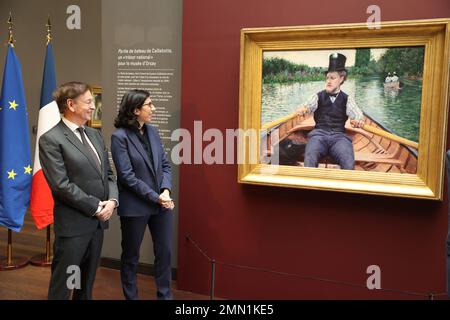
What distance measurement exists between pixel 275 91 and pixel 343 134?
63 cm

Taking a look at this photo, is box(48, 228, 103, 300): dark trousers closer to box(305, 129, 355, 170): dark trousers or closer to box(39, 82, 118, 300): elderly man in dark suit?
box(39, 82, 118, 300): elderly man in dark suit

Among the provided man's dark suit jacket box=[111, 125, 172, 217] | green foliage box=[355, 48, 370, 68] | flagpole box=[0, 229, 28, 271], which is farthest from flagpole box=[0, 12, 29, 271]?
green foliage box=[355, 48, 370, 68]

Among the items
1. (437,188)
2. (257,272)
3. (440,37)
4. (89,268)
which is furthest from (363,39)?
(89,268)

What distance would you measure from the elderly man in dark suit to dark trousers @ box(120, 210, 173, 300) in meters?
0.49

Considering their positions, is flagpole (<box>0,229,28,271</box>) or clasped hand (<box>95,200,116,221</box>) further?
flagpole (<box>0,229,28,271</box>)

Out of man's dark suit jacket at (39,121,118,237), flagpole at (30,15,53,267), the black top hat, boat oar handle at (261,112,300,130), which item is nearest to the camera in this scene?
man's dark suit jacket at (39,121,118,237)

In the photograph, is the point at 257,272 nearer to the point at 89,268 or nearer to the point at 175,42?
the point at 89,268

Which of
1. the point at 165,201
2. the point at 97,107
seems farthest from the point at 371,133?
the point at 97,107

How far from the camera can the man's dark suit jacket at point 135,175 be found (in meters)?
3.38

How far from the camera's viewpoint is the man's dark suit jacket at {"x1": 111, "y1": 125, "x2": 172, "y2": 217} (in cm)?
338

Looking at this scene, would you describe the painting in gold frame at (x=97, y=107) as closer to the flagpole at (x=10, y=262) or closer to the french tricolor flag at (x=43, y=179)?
the french tricolor flag at (x=43, y=179)

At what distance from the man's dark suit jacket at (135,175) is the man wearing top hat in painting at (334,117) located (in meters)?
1.22

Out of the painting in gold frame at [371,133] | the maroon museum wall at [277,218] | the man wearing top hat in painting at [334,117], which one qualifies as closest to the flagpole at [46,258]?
the maroon museum wall at [277,218]

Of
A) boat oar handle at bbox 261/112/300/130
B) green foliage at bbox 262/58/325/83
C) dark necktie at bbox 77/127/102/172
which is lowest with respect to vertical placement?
dark necktie at bbox 77/127/102/172
